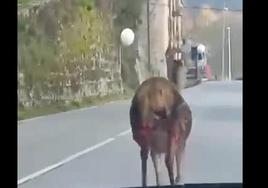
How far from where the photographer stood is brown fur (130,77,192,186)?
181cm

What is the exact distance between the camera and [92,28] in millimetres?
1938

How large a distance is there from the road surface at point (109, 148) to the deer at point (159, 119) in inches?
1.0

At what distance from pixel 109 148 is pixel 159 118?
0.60ft

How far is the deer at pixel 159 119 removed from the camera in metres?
1.81

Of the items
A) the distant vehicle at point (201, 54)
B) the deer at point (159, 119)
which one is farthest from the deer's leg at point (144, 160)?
the distant vehicle at point (201, 54)

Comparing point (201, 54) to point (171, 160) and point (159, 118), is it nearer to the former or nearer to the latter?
point (159, 118)

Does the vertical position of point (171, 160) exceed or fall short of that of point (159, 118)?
it falls short

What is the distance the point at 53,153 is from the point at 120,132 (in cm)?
21

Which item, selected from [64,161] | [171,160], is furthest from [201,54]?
[64,161]

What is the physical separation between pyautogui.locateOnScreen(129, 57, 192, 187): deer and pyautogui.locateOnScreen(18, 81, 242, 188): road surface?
24 mm

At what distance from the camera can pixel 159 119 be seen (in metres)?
1.82

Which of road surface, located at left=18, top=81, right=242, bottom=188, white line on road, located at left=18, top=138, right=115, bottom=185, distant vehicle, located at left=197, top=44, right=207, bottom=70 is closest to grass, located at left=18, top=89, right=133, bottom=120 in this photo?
road surface, located at left=18, top=81, right=242, bottom=188

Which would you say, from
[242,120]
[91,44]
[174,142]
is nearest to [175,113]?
[174,142]
